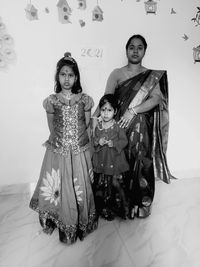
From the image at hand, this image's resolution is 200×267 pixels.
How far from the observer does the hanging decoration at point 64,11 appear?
6.47 feet

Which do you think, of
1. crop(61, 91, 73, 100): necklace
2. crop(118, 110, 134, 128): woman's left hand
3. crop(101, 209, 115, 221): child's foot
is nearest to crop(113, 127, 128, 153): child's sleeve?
crop(118, 110, 134, 128): woman's left hand

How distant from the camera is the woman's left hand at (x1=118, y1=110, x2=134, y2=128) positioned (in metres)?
1.80

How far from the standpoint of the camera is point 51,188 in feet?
5.40

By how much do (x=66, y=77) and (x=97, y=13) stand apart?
835mm

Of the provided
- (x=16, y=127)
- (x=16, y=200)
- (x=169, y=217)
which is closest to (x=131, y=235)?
(x=169, y=217)

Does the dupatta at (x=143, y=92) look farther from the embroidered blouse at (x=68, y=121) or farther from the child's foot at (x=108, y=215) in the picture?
the child's foot at (x=108, y=215)

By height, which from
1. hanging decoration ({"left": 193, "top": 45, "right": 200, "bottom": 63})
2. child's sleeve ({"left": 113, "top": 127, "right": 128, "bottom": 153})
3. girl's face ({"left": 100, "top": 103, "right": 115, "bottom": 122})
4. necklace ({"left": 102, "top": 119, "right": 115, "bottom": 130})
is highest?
hanging decoration ({"left": 193, "top": 45, "right": 200, "bottom": 63})

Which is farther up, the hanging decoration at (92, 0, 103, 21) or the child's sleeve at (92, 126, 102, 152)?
the hanging decoration at (92, 0, 103, 21)

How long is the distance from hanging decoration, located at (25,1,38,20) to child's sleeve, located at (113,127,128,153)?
1109mm

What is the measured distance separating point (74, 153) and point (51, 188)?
283 millimetres

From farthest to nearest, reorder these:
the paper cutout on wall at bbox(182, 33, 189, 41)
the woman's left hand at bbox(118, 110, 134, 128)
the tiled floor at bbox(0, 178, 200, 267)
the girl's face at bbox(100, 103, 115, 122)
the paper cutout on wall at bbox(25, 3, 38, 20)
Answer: the paper cutout on wall at bbox(182, 33, 189, 41), the paper cutout on wall at bbox(25, 3, 38, 20), the woman's left hand at bbox(118, 110, 134, 128), the girl's face at bbox(100, 103, 115, 122), the tiled floor at bbox(0, 178, 200, 267)

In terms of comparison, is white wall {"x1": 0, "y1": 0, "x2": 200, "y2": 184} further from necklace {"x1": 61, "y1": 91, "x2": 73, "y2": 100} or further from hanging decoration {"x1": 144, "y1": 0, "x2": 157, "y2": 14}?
A: necklace {"x1": 61, "y1": 91, "x2": 73, "y2": 100}

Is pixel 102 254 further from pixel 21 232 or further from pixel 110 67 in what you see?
pixel 110 67

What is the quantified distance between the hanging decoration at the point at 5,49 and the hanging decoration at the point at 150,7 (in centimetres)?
113
